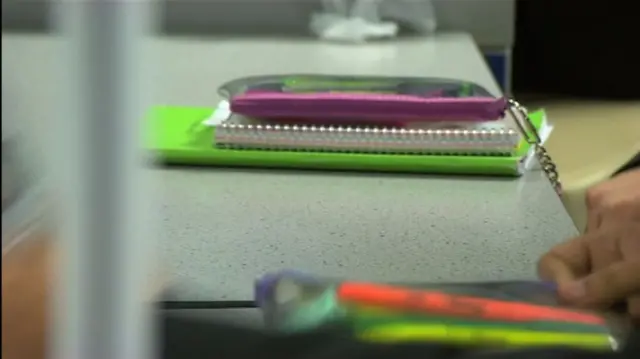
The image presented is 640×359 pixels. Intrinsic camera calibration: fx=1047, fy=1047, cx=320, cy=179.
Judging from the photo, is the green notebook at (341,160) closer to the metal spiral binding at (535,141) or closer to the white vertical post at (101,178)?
the metal spiral binding at (535,141)

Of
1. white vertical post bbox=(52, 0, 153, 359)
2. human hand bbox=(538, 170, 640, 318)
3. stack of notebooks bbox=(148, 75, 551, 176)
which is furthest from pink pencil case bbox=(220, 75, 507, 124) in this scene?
white vertical post bbox=(52, 0, 153, 359)

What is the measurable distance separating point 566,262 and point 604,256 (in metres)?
0.02

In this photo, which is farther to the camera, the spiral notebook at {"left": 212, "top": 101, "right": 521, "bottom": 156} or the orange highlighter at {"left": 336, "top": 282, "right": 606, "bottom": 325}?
the spiral notebook at {"left": 212, "top": 101, "right": 521, "bottom": 156}

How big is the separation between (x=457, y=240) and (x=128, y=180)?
44 cm

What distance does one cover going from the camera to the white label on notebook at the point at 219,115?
74cm

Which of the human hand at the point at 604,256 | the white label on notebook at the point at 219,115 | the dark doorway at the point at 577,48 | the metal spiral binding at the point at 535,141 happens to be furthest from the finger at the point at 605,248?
the dark doorway at the point at 577,48

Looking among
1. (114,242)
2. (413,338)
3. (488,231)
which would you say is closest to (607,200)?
(488,231)

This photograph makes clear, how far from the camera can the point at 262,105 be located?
712mm

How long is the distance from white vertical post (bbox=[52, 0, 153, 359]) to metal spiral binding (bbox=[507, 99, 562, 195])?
0.56 meters

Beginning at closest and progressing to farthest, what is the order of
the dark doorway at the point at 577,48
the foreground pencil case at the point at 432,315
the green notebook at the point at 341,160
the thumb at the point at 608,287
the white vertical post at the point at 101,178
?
the white vertical post at the point at 101,178
the foreground pencil case at the point at 432,315
the thumb at the point at 608,287
the green notebook at the point at 341,160
the dark doorway at the point at 577,48

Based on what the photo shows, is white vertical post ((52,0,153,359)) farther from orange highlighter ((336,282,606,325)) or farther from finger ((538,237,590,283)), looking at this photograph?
finger ((538,237,590,283))

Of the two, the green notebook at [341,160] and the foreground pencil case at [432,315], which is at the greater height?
the foreground pencil case at [432,315]

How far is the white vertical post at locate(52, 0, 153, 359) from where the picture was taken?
5.8 inches

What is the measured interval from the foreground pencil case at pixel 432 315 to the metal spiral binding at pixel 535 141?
256 millimetres
